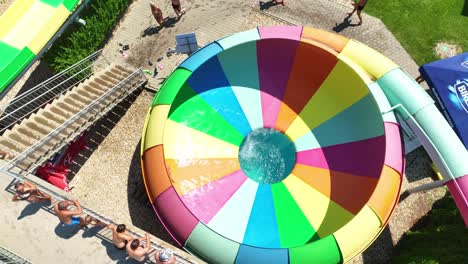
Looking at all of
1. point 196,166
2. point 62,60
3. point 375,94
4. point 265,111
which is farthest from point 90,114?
point 375,94

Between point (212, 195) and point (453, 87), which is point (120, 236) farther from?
point (453, 87)

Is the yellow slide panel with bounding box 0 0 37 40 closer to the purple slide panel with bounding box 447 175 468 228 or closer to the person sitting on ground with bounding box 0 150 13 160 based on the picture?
the person sitting on ground with bounding box 0 150 13 160

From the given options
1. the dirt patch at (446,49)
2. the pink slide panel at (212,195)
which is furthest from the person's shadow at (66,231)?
the dirt patch at (446,49)

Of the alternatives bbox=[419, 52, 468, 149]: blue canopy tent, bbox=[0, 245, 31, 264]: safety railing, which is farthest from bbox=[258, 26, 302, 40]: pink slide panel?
bbox=[0, 245, 31, 264]: safety railing

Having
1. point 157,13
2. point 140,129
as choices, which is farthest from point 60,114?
point 157,13

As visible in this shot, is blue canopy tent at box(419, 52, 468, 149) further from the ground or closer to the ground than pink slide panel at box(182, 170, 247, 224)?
further from the ground

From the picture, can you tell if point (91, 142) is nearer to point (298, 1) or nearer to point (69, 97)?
point (69, 97)
